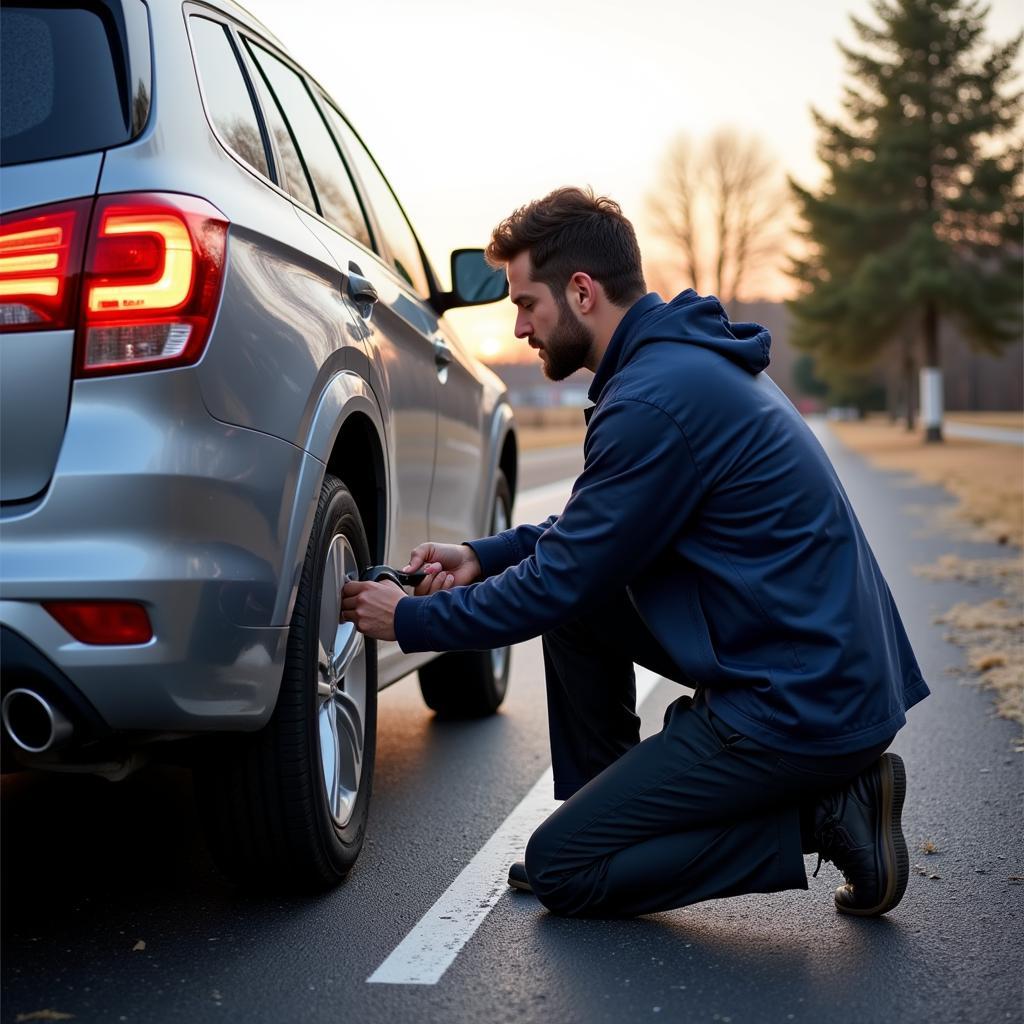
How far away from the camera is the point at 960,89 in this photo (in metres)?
36.5

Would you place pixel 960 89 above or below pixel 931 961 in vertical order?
above

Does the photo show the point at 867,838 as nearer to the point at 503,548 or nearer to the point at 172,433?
the point at 503,548

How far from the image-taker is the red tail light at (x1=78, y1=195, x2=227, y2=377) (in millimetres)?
2533

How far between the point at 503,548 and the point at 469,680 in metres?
1.59

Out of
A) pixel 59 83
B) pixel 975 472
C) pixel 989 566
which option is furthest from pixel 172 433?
pixel 975 472

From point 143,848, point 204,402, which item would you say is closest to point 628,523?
point 204,402

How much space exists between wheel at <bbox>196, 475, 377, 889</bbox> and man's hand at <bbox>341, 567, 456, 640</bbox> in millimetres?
32

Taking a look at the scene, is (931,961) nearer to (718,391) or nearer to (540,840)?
(540,840)

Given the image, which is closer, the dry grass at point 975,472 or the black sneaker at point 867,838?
the black sneaker at point 867,838

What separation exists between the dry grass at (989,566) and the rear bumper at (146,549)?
136 inches

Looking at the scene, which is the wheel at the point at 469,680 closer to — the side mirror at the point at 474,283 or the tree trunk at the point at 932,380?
the side mirror at the point at 474,283

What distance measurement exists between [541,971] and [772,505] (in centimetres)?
102

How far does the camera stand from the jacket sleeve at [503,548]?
147 inches

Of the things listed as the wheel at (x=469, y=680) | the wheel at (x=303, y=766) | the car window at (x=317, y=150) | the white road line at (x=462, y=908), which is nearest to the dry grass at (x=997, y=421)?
the wheel at (x=469, y=680)
